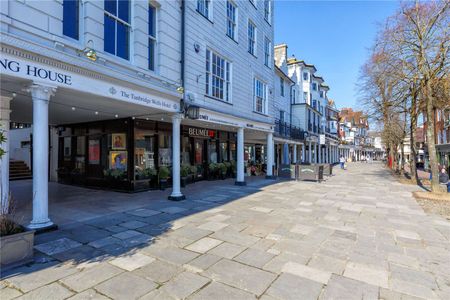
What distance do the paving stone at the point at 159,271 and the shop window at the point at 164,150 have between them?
7789 millimetres

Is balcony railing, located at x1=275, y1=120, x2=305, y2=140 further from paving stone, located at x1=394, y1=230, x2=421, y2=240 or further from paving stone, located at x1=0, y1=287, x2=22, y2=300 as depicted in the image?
paving stone, located at x1=0, y1=287, x2=22, y2=300

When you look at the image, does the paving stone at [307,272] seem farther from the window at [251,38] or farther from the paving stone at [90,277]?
the window at [251,38]

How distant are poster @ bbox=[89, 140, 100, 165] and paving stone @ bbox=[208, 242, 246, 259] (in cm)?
866

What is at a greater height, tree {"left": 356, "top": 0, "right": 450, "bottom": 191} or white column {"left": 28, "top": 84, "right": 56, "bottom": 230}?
tree {"left": 356, "top": 0, "right": 450, "bottom": 191}

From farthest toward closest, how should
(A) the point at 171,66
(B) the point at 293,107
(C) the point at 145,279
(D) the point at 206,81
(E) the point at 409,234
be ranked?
(B) the point at 293,107 → (D) the point at 206,81 → (A) the point at 171,66 → (E) the point at 409,234 → (C) the point at 145,279

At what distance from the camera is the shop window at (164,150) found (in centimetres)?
1118

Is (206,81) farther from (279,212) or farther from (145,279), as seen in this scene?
(145,279)

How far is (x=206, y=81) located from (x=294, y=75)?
2231 centimetres

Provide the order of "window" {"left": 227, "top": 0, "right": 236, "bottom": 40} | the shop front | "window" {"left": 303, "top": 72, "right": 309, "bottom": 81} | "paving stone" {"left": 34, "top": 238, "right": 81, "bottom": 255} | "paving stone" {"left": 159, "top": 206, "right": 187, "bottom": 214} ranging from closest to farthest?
"paving stone" {"left": 34, "top": 238, "right": 81, "bottom": 255} < "paving stone" {"left": 159, "top": 206, "right": 187, "bottom": 214} < the shop front < "window" {"left": 227, "top": 0, "right": 236, "bottom": 40} < "window" {"left": 303, "top": 72, "right": 309, "bottom": 81}

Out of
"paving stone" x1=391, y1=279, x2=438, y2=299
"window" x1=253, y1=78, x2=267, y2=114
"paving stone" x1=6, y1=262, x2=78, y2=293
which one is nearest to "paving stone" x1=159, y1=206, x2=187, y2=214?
"paving stone" x1=6, y1=262, x2=78, y2=293

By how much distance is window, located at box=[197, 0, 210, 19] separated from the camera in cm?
1010

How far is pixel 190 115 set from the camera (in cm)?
880

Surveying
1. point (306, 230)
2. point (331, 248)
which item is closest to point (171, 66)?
point (306, 230)

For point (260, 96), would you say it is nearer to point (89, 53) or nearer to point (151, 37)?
point (151, 37)
